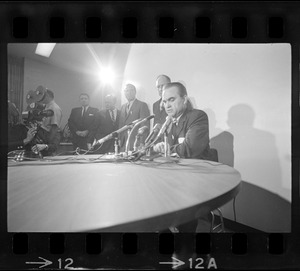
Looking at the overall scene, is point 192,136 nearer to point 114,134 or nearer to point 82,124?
point 114,134

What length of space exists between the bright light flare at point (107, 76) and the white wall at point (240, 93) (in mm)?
43

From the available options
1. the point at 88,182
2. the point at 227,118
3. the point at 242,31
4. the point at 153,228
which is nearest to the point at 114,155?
the point at 88,182

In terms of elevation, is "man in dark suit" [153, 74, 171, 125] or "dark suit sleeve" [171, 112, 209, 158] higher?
"man in dark suit" [153, 74, 171, 125]

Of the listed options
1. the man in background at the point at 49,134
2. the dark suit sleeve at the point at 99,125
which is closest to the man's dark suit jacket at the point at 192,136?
the dark suit sleeve at the point at 99,125

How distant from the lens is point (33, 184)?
2.42ft

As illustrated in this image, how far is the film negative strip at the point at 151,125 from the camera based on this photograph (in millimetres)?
728

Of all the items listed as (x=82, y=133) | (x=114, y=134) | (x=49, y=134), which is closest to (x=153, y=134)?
(x=114, y=134)

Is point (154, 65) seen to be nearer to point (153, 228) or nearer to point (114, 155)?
point (114, 155)

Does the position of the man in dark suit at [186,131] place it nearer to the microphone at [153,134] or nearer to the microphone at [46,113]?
the microphone at [153,134]

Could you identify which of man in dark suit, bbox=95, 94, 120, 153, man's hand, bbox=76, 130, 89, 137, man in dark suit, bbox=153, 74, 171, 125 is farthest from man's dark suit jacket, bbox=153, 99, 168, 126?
man's hand, bbox=76, 130, 89, 137

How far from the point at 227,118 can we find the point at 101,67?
413mm

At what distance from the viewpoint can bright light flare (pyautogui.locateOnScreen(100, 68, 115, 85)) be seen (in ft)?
2.42

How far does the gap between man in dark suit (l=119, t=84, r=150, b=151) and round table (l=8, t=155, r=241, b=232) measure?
72 millimetres

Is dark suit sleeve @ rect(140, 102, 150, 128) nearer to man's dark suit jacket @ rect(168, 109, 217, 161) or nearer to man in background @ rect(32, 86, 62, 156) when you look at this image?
man's dark suit jacket @ rect(168, 109, 217, 161)
